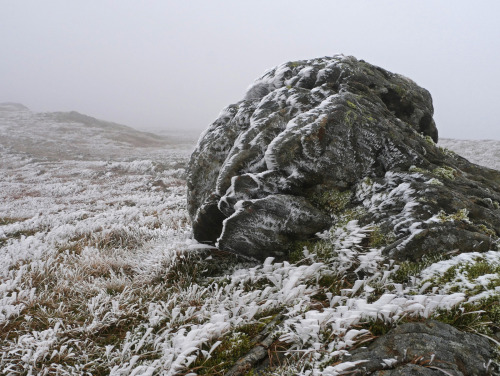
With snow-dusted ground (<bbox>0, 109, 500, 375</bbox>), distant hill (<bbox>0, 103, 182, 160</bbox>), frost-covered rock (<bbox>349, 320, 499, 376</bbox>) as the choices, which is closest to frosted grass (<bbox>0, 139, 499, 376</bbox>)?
snow-dusted ground (<bbox>0, 109, 500, 375</bbox>)

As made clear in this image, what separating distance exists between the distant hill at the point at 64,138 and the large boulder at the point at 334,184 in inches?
1601

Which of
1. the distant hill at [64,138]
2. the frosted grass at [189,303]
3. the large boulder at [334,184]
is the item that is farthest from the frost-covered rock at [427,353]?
the distant hill at [64,138]

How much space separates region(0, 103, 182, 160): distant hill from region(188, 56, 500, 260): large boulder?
40656 mm

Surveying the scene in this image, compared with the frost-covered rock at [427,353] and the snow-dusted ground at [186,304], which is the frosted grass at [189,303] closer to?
the snow-dusted ground at [186,304]

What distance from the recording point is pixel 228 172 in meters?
4.92

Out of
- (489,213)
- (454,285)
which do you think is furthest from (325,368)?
(489,213)

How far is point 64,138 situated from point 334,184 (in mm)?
63392

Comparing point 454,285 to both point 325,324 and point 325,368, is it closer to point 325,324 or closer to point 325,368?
point 325,324

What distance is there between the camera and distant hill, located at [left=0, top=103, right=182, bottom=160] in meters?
43.0

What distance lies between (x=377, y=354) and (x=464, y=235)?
2042 mm

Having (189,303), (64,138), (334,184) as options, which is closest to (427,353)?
(189,303)

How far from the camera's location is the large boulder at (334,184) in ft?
12.2

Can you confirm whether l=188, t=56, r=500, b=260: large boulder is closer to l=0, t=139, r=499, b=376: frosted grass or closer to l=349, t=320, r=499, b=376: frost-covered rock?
l=0, t=139, r=499, b=376: frosted grass

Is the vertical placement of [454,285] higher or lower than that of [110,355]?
higher
